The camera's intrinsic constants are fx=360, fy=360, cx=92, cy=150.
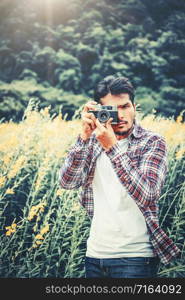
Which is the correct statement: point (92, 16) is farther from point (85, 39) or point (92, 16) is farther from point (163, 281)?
point (163, 281)

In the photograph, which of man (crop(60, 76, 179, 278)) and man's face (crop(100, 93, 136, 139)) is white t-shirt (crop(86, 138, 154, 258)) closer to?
man (crop(60, 76, 179, 278))

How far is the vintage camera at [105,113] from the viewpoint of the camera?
1.60m

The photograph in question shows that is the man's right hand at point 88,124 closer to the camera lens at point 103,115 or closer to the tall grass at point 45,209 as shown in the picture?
the camera lens at point 103,115

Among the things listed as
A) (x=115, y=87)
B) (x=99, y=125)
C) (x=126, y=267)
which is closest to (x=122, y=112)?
(x=115, y=87)

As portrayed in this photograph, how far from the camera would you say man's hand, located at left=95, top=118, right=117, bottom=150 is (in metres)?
1.49

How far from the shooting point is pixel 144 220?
1.58 meters

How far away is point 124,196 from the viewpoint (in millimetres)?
1574

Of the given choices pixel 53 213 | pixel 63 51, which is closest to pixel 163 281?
pixel 53 213

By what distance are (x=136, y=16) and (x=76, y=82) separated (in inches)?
24.9

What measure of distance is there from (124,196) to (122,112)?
415 millimetres

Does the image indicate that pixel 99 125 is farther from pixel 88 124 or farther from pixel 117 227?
pixel 117 227

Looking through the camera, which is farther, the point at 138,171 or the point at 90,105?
the point at 90,105

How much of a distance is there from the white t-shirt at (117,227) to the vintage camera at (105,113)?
236 millimetres

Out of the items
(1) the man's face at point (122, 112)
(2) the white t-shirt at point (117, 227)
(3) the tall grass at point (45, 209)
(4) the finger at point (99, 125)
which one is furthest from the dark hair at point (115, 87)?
(3) the tall grass at point (45, 209)
